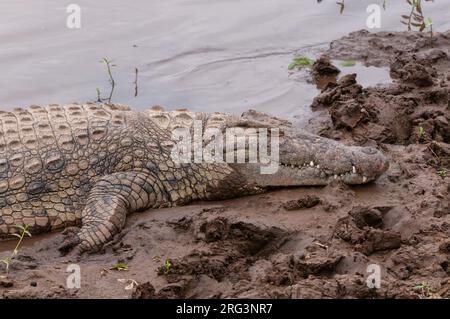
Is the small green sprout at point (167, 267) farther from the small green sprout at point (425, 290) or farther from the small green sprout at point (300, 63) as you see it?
the small green sprout at point (300, 63)

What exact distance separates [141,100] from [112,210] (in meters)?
2.85

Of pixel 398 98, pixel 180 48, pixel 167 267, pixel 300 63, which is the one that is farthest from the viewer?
pixel 180 48

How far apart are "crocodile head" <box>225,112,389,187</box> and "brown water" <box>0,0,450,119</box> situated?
1.99 metres

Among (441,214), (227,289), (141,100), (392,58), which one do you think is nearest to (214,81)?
(141,100)

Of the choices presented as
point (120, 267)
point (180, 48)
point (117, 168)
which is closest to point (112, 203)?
point (117, 168)

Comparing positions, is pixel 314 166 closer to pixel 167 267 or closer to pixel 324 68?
pixel 167 267

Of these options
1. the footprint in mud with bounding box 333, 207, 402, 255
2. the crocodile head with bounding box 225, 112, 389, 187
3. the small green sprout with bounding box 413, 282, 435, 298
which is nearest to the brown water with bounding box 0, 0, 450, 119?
the crocodile head with bounding box 225, 112, 389, 187

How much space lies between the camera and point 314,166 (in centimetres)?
Answer: 626

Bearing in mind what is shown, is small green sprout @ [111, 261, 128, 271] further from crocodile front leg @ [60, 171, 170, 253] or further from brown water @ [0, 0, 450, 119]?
brown water @ [0, 0, 450, 119]

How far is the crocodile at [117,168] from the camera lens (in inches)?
239

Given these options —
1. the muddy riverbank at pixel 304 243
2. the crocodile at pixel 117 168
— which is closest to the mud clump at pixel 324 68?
the muddy riverbank at pixel 304 243

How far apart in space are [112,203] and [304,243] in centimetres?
153

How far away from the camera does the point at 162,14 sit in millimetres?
10992

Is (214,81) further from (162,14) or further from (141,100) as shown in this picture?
(162,14)
